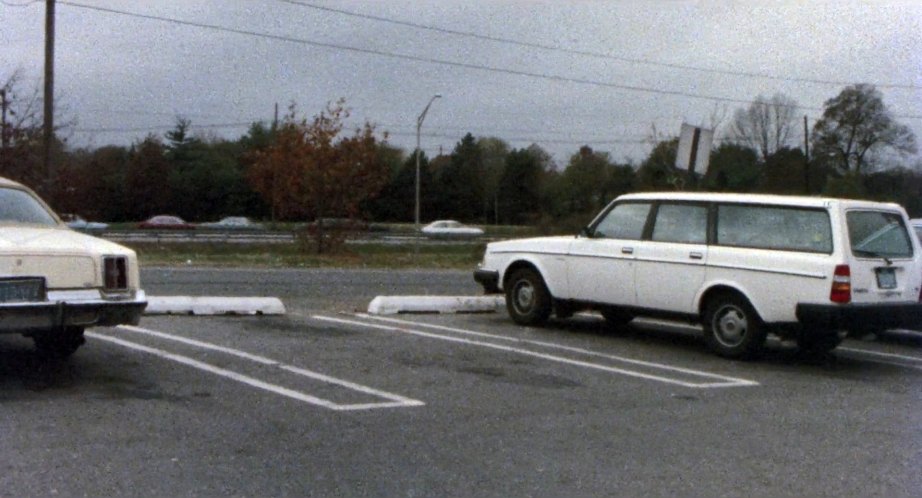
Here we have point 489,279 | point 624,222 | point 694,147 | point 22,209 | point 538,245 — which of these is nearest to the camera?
point 22,209

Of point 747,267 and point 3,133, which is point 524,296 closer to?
point 747,267

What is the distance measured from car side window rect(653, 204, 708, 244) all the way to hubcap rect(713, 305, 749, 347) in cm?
77

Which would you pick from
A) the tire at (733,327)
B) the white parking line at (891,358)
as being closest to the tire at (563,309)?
the tire at (733,327)

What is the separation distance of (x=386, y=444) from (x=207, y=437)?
1.09m

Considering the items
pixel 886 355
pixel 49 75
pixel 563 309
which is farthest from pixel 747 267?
pixel 49 75

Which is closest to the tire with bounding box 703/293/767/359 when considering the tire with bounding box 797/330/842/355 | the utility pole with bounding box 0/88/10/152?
the tire with bounding box 797/330/842/355

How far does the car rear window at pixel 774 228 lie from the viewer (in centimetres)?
1033

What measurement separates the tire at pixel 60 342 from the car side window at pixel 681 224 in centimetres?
588

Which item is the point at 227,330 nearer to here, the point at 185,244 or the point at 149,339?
the point at 149,339

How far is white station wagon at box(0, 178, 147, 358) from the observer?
778 cm

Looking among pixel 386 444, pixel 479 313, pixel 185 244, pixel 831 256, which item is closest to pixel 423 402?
pixel 386 444

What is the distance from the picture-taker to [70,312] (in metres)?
8.00

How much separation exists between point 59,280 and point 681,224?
6301mm

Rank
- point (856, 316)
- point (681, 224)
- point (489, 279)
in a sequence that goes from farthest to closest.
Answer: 1. point (489, 279)
2. point (681, 224)
3. point (856, 316)
